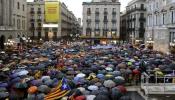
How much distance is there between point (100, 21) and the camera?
339ft

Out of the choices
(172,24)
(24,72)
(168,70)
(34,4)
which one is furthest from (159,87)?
(34,4)

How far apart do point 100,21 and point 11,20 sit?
37.5 m

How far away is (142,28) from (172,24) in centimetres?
4024

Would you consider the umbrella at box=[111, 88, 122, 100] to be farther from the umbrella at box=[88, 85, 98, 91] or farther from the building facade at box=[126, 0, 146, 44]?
the building facade at box=[126, 0, 146, 44]

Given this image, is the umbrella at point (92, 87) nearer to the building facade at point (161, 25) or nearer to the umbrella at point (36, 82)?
the umbrella at point (36, 82)

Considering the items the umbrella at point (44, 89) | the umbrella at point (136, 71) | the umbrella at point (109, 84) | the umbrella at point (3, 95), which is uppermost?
the umbrella at point (136, 71)

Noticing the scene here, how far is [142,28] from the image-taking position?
328 ft

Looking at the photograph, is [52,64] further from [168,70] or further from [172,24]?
[172,24]

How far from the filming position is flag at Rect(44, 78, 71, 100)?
2541 cm

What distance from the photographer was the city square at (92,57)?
27.8 metres

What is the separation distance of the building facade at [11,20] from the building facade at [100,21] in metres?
25.8

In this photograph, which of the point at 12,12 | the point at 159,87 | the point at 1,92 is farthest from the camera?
the point at 12,12

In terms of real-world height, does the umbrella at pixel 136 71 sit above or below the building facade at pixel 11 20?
below

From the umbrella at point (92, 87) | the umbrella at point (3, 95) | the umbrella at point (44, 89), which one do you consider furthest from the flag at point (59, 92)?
the umbrella at point (3, 95)
